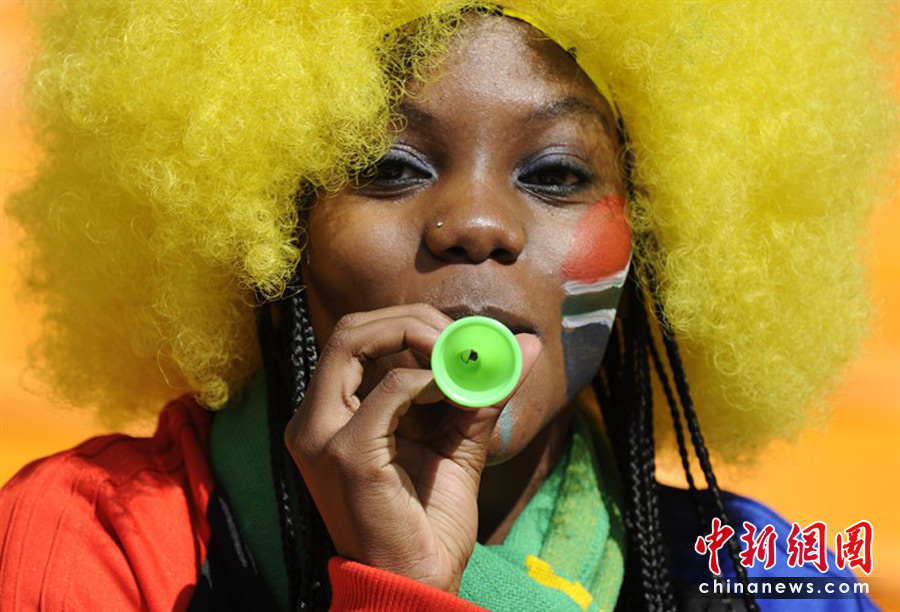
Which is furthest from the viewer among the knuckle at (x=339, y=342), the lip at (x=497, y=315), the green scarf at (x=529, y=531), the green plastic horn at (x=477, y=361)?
the green scarf at (x=529, y=531)

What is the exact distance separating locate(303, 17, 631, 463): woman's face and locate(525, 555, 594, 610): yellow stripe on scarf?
0.28m

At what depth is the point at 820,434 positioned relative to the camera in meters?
3.57

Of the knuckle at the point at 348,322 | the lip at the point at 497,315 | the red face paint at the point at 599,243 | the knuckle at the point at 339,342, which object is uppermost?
the red face paint at the point at 599,243

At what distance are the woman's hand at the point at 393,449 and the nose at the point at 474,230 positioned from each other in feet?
0.53

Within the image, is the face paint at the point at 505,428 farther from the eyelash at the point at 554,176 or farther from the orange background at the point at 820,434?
the orange background at the point at 820,434

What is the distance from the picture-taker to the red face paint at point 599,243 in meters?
2.39

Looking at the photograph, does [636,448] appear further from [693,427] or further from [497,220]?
[497,220]

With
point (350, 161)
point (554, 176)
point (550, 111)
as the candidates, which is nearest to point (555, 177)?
point (554, 176)

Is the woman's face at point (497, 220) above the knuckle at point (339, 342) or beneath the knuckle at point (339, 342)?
above

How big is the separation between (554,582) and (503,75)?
101 cm

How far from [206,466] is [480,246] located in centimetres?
79

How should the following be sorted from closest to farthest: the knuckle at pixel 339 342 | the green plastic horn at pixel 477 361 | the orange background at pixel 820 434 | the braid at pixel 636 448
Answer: the green plastic horn at pixel 477 361
the knuckle at pixel 339 342
the braid at pixel 636 448
the orange background at pixel 820 434

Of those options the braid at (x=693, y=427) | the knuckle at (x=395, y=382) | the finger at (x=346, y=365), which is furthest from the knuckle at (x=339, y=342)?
the braid at (x=693, y=427)

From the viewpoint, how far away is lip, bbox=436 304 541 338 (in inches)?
87.7
